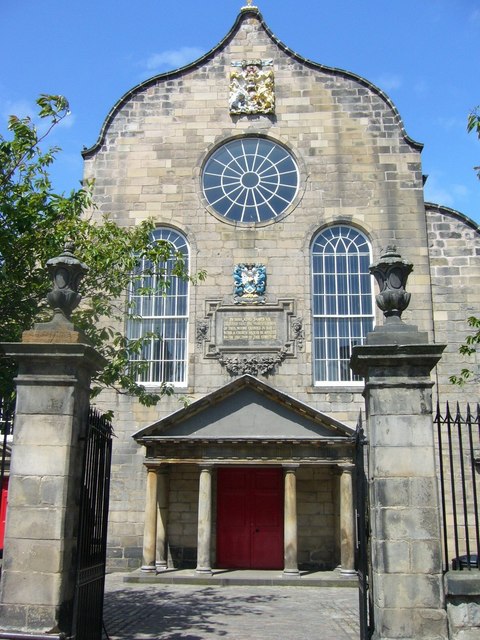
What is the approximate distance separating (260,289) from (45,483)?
38.3 ft

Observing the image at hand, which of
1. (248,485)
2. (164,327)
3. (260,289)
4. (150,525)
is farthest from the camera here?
(164,327)

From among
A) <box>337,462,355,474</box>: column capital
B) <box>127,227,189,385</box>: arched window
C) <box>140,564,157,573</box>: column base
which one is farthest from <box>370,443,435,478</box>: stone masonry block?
<box>127,227,189,385</box>: arched window

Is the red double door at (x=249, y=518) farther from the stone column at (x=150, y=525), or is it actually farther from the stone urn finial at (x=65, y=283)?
the stone urn finial at (x=65, y=283)

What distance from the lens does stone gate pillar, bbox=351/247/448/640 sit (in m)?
6.75

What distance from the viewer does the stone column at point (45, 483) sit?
670 cm

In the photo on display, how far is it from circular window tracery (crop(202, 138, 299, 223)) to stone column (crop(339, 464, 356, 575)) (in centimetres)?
734

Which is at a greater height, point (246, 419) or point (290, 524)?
point (246, 419)

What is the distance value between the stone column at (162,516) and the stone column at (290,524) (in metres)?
2.90

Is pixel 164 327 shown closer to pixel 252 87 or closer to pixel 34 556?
pixel 252 87

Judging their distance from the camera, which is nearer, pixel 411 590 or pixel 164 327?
pixel 411 590

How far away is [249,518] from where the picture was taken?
56.2ft

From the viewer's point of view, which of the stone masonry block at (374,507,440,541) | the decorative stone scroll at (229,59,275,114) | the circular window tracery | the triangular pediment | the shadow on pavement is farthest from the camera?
the decorative stone scroll at (229,59,275,114)

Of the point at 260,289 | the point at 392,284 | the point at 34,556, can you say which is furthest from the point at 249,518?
the point at 34,556

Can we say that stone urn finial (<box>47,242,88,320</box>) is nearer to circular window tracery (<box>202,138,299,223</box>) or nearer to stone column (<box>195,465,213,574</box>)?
stone column (<box>195,465,213,574</box>)
